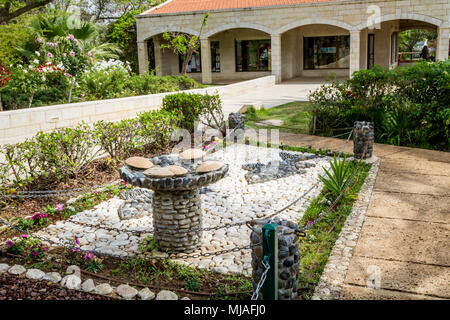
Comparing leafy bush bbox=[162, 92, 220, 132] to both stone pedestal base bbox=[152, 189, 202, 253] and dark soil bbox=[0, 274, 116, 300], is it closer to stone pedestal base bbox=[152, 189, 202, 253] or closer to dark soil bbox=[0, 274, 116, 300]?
stone pedestal base bbox=[152, 189, 202, 253]

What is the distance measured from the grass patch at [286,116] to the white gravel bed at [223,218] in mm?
3273

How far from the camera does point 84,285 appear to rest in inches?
155

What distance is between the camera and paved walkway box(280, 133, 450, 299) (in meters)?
3.82

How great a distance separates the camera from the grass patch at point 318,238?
13.3 ft

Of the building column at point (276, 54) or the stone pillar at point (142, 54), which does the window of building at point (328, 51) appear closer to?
the building column at point (276, 54)

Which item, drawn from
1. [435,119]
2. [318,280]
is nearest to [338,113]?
[435,119]

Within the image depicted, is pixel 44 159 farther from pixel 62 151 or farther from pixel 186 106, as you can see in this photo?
pixel 186 106

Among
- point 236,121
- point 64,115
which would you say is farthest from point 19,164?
point 236,121

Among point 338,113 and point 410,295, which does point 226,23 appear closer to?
point 338,113

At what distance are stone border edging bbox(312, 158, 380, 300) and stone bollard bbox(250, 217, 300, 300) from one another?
1.11 ft

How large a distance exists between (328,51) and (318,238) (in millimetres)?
22523

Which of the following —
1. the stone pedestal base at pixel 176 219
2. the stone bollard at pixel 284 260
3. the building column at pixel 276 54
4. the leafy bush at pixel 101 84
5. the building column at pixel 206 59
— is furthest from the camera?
the building column at pixel 206 59

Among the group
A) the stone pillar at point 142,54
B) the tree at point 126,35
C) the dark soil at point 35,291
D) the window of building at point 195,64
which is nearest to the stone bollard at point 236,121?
the dark soil at point 35,291

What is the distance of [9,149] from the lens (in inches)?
240
